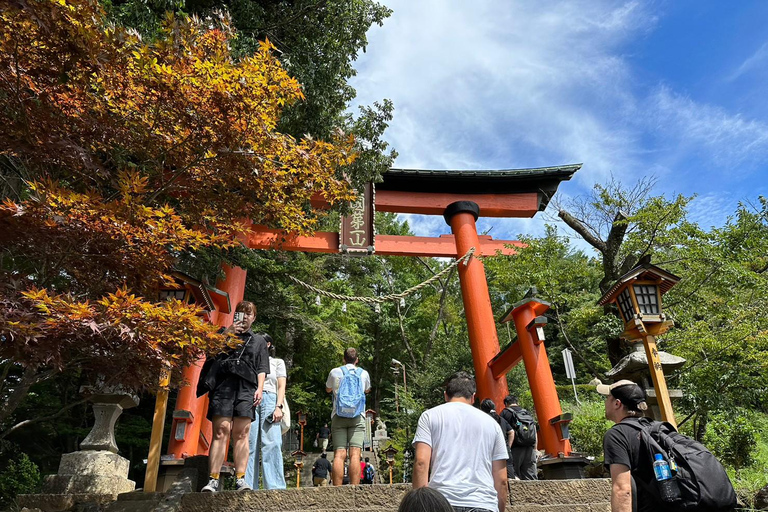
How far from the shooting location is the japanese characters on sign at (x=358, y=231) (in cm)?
978

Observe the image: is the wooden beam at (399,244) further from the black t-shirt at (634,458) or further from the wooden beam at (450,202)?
the black t-shirt at (634,458)

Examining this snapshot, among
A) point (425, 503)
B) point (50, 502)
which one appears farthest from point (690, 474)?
point (50, 502)

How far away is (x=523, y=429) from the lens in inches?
237

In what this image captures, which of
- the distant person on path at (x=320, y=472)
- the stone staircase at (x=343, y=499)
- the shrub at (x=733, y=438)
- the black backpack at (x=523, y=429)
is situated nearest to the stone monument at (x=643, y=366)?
the black backpack at (x=523, y=429)

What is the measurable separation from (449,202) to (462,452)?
9.00m

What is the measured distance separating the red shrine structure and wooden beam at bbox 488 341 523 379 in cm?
2

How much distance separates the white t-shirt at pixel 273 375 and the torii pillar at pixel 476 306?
5608mm

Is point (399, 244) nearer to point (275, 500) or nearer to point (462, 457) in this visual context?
point (275, 500)

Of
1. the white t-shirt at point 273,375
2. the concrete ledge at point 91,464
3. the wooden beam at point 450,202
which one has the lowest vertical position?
the concrete ledge at point 91,464

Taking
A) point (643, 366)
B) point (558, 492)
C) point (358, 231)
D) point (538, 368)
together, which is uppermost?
point (358, 231)

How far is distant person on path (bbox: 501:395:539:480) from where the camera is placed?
Answer: 6031mm

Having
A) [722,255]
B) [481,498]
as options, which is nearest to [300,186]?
[481,498]

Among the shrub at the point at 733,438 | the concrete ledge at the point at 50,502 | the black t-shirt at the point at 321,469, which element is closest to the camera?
the concrete ledge at the point at 50,502

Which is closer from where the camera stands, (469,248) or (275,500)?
(275,500)
